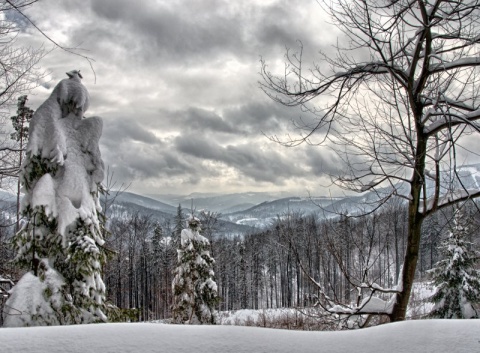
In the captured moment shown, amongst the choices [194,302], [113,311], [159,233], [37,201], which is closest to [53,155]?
[37,201]

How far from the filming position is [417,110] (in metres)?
4.10

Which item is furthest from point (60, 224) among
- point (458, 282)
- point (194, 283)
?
point (458, 282)

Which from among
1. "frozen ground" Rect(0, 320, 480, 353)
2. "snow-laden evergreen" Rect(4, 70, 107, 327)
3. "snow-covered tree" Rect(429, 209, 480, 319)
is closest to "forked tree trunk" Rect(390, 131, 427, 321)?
"frozen ground" Rect(0, 320, 480, 353)

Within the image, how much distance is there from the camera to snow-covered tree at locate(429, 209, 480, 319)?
14.8 meters

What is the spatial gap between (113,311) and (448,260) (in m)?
13.8

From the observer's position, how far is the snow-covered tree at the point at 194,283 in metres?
15.7

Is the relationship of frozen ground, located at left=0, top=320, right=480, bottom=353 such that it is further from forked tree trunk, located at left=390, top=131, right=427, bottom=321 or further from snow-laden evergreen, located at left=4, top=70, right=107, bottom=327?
snow-laden evergreen, located at left=4, top=70, right=107, bottom=327

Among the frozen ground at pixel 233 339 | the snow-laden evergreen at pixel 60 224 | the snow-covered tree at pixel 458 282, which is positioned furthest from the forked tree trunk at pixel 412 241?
the snow-covered tree at pixel 458 282

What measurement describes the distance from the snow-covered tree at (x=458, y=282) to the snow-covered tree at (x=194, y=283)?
9.45 meters

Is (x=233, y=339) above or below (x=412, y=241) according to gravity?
below

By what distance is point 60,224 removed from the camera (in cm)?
716

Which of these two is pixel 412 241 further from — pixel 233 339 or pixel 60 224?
pixel 60 224

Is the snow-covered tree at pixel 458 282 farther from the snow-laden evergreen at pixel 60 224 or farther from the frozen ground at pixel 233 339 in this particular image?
the frozen ground at pixel 233 339

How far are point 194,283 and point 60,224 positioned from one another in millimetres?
9513
